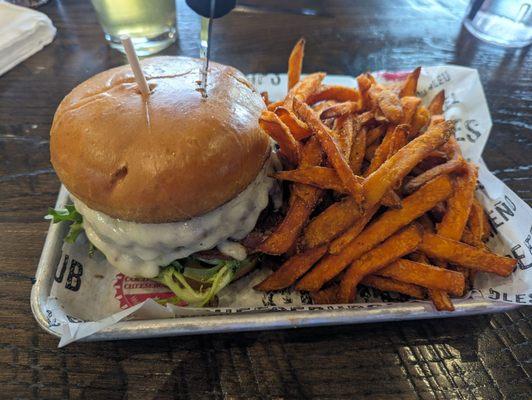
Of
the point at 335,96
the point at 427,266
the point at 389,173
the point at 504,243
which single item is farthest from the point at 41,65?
the point at 504,243

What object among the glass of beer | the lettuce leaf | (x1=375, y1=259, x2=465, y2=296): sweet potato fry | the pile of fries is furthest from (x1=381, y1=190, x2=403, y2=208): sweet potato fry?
the glass of beer

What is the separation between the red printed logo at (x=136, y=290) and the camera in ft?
4.99

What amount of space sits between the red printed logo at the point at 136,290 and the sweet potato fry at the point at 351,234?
68cm

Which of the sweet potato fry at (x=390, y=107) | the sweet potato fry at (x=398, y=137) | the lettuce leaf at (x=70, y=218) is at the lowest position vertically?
the lettuce leaf at (x=70, y=218)

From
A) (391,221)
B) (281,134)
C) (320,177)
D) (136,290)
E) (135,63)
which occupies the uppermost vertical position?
(135,63)

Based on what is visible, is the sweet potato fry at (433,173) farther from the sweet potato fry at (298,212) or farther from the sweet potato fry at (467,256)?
the sweet potato fry at (298,212)

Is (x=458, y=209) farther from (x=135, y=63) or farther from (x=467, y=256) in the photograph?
(x=135, y=63)

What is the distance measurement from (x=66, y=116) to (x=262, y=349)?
1.05 meters

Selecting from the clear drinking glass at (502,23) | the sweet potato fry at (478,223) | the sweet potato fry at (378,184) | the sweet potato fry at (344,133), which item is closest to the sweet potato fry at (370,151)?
the sweet potato fry at (344,133)

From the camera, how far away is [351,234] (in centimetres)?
135

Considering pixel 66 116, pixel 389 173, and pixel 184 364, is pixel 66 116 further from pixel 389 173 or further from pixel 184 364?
pixel 389 173

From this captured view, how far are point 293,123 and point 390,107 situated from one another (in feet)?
1.38

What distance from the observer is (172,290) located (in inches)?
57.1

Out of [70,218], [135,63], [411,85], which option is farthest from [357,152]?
[70,218]
